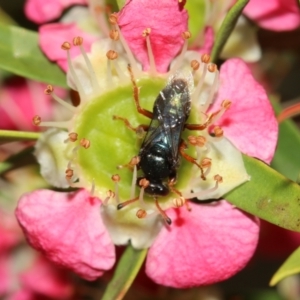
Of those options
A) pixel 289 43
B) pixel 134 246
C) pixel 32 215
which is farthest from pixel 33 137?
pixel 289 43

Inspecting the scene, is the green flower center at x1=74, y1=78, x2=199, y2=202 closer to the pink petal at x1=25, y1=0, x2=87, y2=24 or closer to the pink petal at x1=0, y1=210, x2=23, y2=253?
the pink petal at x1=25, y1=0, x2=87, y2=24

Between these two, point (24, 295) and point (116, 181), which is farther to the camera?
point (24, 295)

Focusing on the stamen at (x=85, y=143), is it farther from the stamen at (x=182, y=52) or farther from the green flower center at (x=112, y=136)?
the stamen at (x=182, y=52)

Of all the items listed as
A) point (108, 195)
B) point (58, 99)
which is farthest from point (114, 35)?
point (108, 195)

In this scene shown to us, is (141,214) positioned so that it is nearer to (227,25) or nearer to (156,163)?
(156,163)

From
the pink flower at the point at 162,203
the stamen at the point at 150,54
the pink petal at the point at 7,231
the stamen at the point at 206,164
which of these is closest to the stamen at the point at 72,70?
the pink flower at the point at 162,203

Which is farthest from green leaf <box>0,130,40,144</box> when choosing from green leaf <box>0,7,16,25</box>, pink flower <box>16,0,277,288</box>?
green leaf <box>0,7,16,25</box>

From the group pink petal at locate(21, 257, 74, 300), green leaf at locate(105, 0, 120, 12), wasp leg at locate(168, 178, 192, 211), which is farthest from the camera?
pink petal at locate(21, 257, 74, 300)
